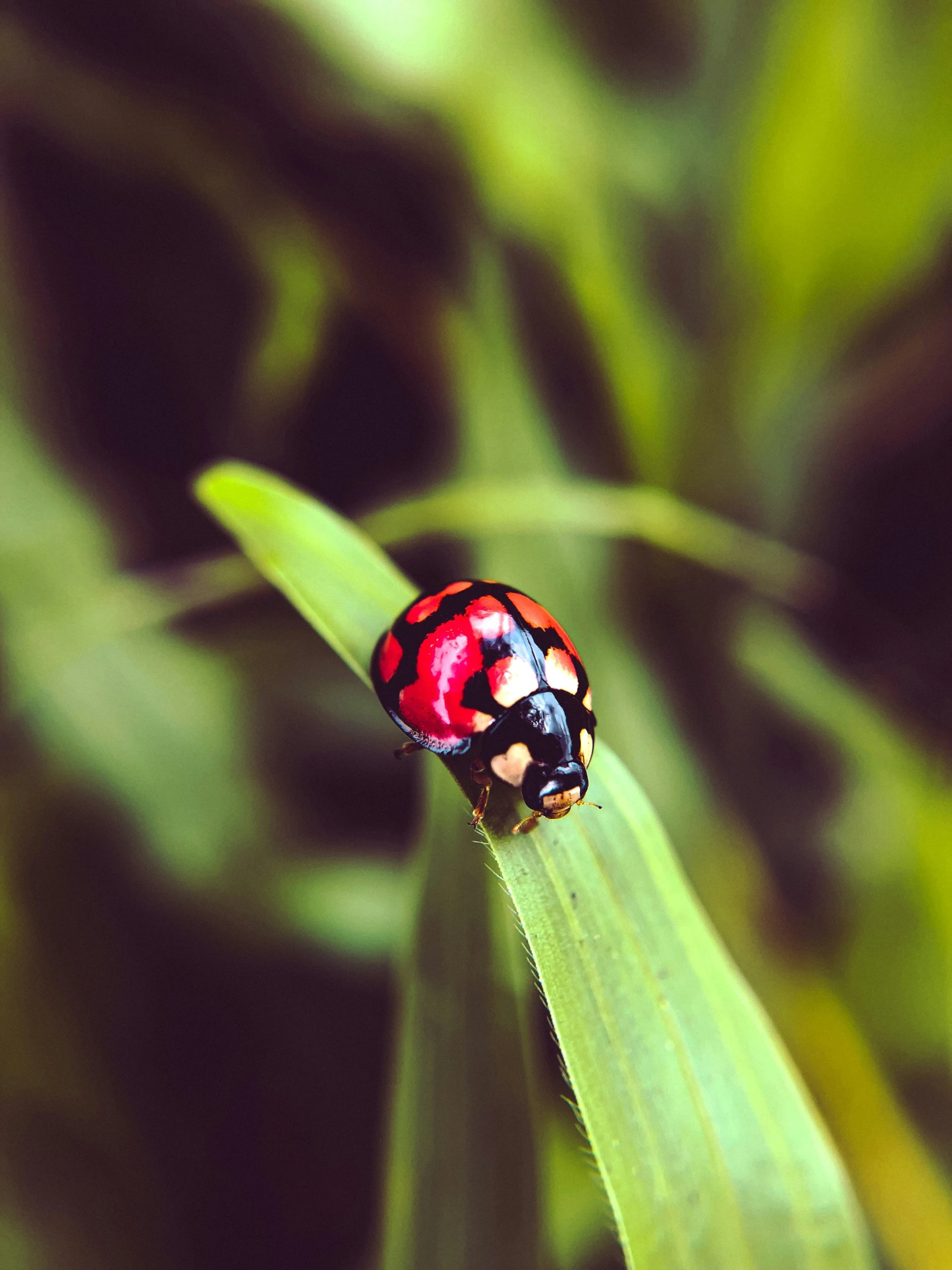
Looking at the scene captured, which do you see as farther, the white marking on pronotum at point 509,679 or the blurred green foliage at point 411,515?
the blurred green foliage at point 411,515

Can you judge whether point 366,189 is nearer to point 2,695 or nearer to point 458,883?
point 2,695

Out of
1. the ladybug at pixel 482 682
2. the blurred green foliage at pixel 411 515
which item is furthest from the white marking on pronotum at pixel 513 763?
the blurred green foliage at pixel 411 515

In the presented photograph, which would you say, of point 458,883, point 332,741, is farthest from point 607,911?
point 332,741

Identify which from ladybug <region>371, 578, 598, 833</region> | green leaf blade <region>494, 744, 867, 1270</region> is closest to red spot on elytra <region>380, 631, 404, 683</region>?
ladybug <region>371, 578, 598, 833</region>

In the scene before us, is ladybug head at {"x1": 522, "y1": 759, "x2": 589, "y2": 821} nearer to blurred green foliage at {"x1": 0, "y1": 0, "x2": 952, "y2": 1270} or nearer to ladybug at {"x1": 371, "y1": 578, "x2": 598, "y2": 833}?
ladybug at {"x1": 371, "y1": 578, "x2": 598, "y2": 833}

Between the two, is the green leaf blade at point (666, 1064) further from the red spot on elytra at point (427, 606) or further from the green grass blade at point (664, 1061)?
the red spot on elytra at point (427, 606)

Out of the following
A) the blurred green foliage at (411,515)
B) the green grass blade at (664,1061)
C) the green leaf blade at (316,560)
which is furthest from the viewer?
the blurred green foliage at (411,515)
